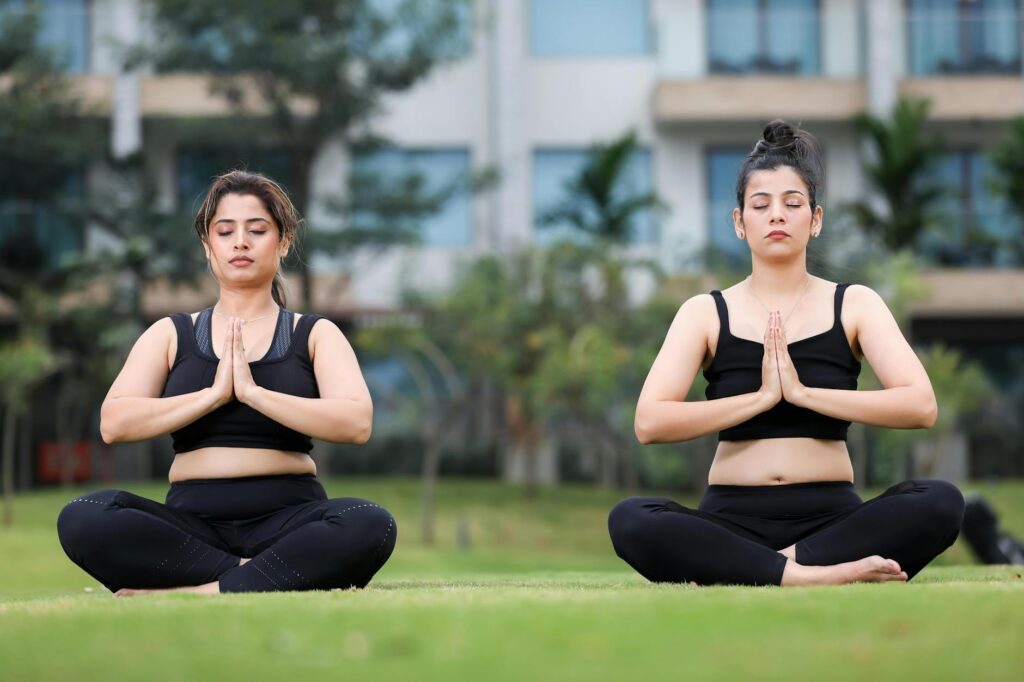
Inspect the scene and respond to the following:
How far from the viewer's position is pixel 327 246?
2091 centimetres

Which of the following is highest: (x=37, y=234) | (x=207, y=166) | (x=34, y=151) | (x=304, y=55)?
(x=304, y=55)

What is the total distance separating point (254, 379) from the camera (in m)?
5.44

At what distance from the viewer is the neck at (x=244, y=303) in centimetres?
568

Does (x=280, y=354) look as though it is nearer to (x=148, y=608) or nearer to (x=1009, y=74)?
Result: (x=148, y=608)

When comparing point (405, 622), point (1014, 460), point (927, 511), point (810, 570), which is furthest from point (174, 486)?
point (1014, 460)

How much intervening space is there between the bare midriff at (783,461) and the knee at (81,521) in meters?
2.34

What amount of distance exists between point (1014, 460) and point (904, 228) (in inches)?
194

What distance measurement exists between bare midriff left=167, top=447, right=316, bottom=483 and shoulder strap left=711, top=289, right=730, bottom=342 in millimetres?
1734

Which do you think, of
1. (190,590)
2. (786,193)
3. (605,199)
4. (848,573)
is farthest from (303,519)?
(605,199)

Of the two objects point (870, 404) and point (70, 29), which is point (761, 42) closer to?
point (70, 29)

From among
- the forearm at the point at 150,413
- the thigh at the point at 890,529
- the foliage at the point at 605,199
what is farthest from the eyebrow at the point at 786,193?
the foliage at the point at 605,199

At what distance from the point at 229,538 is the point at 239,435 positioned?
39cm

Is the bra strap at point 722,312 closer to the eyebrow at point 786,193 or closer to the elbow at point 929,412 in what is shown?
the eyebrow at point 786,193

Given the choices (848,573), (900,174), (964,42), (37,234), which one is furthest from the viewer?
(964,42)
